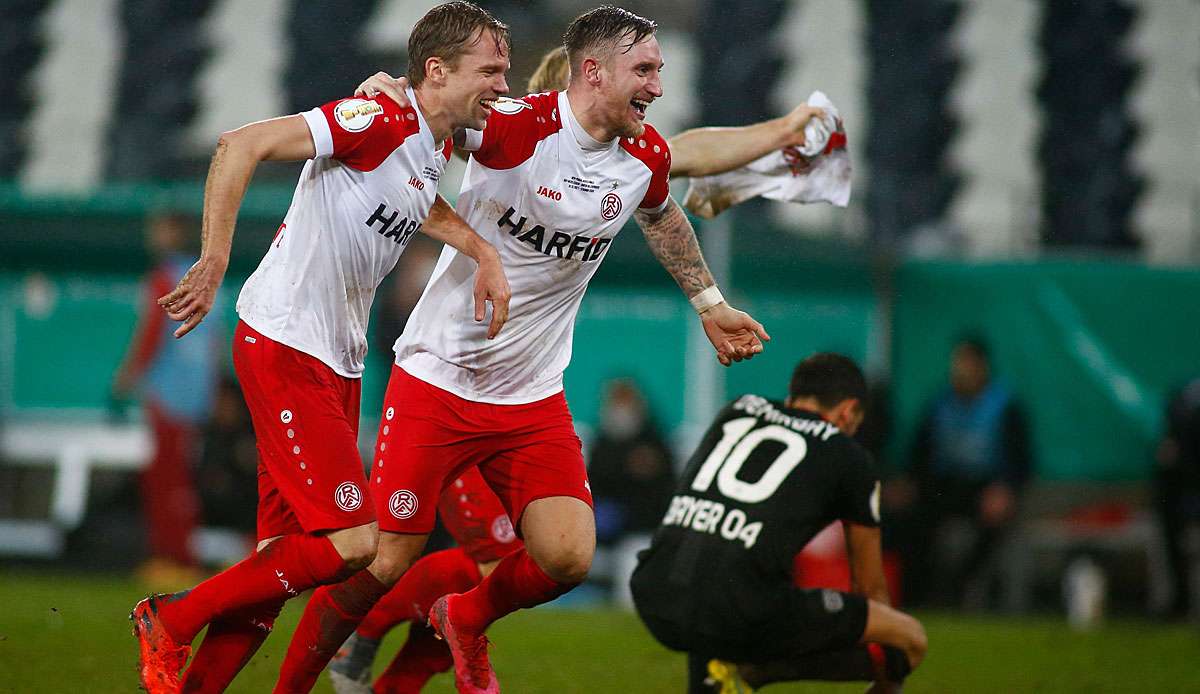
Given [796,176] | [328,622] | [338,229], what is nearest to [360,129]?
[338,229]

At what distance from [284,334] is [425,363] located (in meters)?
0.67

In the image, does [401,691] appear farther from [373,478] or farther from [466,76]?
[466,76]

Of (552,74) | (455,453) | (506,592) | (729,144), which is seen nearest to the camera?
(506,592)

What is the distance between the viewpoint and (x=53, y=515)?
10977mm

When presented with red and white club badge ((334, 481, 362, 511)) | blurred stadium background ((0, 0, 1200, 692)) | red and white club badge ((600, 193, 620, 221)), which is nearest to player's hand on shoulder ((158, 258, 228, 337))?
red and white club badge ((334, 481, 362, 511))

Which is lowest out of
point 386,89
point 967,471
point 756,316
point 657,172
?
point 967,471

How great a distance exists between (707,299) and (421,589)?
1518 millimetres

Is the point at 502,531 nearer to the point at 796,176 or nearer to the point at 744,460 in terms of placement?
the point at 744,460

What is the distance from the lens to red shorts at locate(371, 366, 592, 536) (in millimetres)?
4938

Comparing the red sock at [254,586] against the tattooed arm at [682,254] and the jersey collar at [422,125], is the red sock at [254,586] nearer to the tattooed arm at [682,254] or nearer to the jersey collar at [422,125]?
the jersey collar at [422,125]

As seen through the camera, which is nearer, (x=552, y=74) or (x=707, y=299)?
(x=707, y=299)

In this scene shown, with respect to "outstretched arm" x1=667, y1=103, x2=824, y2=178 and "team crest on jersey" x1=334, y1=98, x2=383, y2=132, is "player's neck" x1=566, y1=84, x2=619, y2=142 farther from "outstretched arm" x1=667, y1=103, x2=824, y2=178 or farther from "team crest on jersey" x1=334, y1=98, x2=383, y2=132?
"outstretched arm" x1=667, y1=103, x2=824, y2=178

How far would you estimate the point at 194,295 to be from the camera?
4.11m

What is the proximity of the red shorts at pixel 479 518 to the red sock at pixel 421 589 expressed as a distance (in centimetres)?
7
